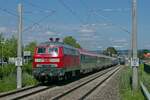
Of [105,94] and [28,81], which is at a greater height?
[28,81]

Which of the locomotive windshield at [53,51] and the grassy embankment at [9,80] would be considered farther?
the locomotive windshield at [53,51]

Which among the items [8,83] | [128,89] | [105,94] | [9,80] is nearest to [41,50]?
[9,80]

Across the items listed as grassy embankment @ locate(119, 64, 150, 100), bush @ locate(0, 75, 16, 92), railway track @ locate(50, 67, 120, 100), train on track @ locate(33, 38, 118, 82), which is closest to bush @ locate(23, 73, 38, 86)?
train on track @ locate(33, 38, 118, 82)

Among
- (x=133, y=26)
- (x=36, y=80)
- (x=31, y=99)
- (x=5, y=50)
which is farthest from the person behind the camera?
(x=5, y=50)

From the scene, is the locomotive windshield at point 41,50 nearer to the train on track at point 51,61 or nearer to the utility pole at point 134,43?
the train on track at point 51,61

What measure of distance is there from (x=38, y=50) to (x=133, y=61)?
8694 mm

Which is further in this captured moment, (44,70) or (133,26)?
(44,70)

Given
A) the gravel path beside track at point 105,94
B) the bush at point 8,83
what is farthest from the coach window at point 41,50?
the gravel path beside track at point 105,94

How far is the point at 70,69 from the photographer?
1318 inches

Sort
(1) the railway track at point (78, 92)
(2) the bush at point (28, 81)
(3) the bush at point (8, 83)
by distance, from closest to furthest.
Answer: (1) the railway track at point (78, 92) < (3) the bush at point (8, 83) < (2) the bush at point (28, 81)

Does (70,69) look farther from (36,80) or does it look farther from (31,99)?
(31,99)

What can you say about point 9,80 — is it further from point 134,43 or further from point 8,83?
point 134,43

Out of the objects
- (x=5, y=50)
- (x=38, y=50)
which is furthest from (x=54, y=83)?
(x=5, y=50)

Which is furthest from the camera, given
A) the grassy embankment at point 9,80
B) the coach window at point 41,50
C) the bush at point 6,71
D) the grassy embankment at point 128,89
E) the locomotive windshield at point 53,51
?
the bush at point 6,71
